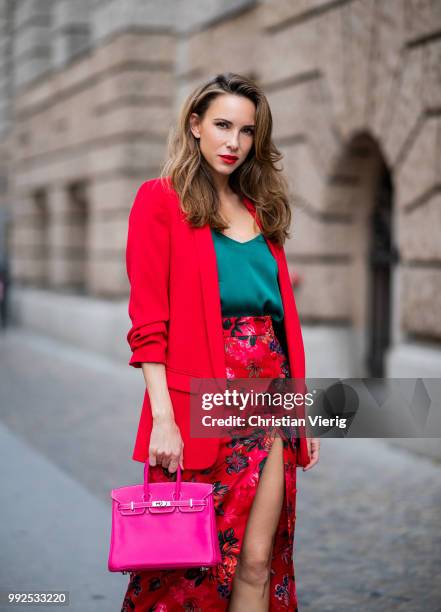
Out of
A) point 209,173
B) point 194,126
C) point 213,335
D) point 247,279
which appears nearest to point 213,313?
point 213,335

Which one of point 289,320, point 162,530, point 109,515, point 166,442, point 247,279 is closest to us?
point 162,530

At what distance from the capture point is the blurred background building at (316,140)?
7.21 meters

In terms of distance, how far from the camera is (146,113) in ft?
42.9

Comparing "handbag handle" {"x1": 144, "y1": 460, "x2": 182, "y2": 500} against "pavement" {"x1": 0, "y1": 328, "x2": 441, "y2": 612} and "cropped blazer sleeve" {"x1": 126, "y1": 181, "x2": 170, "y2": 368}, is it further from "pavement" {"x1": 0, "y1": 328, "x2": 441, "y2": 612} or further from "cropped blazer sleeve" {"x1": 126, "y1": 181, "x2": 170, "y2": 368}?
Result: "pavement" {"x1": 0, "y1": 328, "x2": 441, "y2": 612}

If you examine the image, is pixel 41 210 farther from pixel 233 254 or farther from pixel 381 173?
pixel 233 254

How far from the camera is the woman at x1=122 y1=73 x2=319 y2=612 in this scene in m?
2.82

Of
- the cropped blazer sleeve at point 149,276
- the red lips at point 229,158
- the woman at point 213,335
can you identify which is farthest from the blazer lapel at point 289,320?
the cropped blazer sleeve at point 149,276

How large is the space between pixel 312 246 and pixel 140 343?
6219 millimetres

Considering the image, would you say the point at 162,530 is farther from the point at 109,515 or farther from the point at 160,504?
the point at 109,515

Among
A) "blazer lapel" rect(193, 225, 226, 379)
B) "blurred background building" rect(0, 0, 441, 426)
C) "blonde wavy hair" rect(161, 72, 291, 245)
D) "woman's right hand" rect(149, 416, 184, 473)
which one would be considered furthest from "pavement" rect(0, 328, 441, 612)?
"blonde wavy hair" rect(161, 72, 291, 245)

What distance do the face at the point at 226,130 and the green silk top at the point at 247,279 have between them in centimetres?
22

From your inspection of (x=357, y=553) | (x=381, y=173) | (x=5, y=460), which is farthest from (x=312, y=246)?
(x=357, y=553)

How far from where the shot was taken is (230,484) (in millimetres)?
2859

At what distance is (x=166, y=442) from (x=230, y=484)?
234mm
